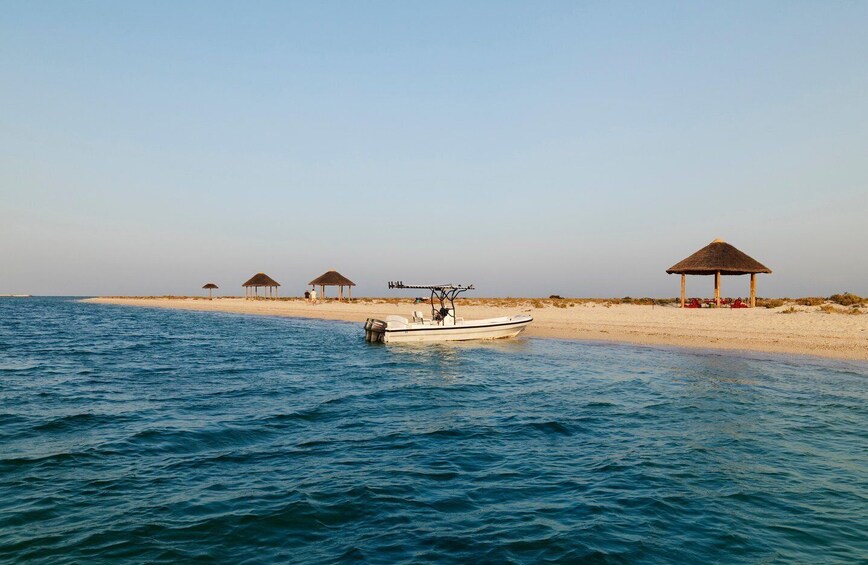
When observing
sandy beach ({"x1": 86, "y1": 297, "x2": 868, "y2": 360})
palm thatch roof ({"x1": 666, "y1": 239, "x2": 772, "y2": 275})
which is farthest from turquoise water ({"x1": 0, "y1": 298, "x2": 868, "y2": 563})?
palm thatch roof ({"x1": 666, "y1": 239, "x2": 772, "y2": 275})

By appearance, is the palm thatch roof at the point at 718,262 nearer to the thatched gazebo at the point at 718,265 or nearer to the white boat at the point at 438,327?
the thatched gazebo at the point at 718,265

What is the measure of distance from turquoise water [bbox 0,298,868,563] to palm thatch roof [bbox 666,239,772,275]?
22.4 metres

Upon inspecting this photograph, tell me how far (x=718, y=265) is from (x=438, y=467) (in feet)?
123

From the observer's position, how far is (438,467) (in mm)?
8727

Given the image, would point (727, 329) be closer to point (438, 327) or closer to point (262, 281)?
point (438, 327)

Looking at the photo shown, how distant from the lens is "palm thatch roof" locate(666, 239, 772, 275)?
127 feet

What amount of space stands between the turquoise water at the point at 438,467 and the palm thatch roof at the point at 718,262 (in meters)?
22.4

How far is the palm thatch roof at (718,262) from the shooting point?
3869 centimetres

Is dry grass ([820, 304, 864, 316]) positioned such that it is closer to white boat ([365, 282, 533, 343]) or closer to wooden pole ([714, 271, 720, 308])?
wooden pole ([714, 271, 720, 308])

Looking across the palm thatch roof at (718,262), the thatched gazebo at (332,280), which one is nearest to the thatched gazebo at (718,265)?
the palm thatch roof at (718,262)

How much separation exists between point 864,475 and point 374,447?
8.32 m

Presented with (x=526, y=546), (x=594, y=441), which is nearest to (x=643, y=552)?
(x=526, y=546)

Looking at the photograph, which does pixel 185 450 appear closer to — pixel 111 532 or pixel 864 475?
pixel 111 532

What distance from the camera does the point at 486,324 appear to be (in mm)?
28188
